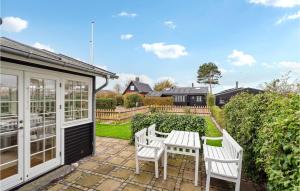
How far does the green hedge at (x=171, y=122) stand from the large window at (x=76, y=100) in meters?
2.00

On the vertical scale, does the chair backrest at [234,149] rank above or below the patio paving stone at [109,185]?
above

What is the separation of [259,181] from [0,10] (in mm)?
5632

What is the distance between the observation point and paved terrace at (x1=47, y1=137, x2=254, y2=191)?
332cm

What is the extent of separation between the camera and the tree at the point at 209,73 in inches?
1421

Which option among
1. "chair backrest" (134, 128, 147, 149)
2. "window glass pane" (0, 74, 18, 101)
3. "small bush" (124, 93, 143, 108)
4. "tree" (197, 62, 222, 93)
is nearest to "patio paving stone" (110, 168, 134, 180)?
"chair backrest" (134, 128, 147, 149)

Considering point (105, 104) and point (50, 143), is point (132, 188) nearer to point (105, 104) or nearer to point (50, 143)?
point (50, 143)

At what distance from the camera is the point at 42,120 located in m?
3.66

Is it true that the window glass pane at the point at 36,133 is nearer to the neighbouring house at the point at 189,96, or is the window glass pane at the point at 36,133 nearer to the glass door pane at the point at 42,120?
the glass door pane at the point at 42,120

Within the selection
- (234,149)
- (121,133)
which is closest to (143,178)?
(234,149)

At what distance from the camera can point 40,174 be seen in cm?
359

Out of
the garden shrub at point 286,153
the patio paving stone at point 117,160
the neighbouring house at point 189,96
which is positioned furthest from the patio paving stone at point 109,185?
the neighbouring house at point 189,96

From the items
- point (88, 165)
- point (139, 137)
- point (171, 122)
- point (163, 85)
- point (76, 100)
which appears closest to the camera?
point (139, 137)

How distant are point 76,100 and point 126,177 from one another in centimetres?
237

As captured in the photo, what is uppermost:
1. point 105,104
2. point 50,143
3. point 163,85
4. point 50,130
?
point 163,85
